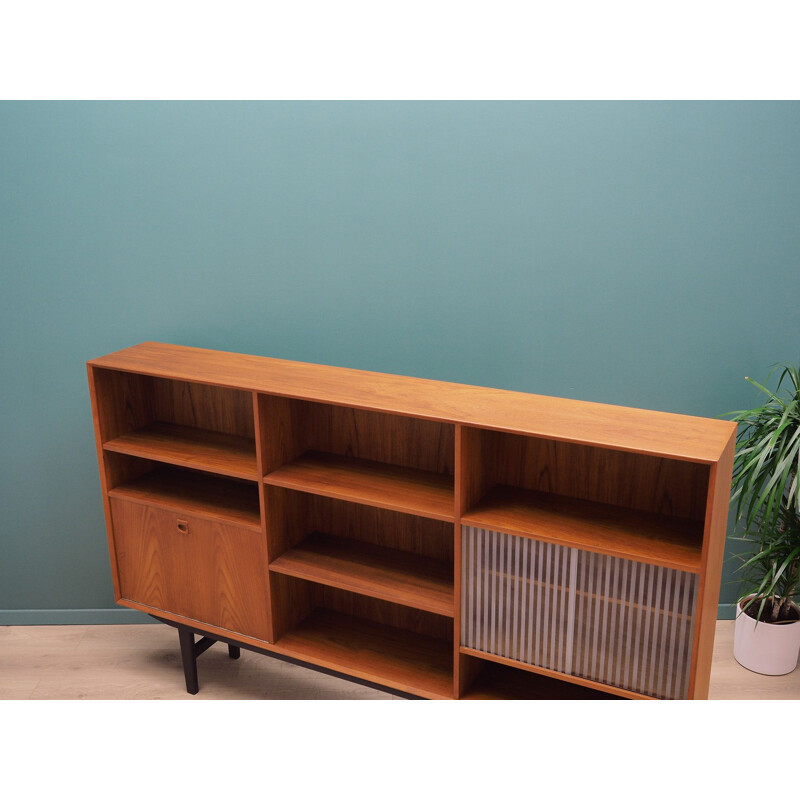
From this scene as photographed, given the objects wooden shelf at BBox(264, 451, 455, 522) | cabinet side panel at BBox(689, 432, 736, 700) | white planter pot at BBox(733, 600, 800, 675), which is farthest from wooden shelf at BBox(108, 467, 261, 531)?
white planter pot at BBox(733, 600, 800, 675)

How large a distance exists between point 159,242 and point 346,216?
27.8 inches

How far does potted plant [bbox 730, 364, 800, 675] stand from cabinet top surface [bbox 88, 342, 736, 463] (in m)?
0.59

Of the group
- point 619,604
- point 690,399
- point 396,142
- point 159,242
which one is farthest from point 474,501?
point 159,242

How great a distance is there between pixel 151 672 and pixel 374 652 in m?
0.98

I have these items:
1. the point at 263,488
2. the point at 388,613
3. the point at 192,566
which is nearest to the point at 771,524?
the point at 388,613

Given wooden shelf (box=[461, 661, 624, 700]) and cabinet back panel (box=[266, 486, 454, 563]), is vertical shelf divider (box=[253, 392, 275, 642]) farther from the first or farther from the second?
wooden shelf (box=[461, 661, 624, 700])

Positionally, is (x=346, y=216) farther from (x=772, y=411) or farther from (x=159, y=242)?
(x=772, y=411)

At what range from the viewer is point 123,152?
2.87 meters

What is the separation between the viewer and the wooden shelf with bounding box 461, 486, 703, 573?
1.96m

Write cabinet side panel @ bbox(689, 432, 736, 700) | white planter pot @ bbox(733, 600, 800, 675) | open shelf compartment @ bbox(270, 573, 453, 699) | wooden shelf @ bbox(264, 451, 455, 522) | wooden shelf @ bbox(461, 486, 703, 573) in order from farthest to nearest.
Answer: white planter pot @ bbox(733, 600, 800, 675) → open shelf compartment @ bbox(270, 573, 453, 699) → wooden shelf @ bbox(264, 451, 455, 522) → wooden shelf @ bbox(461, 486, 703, 573) → cabinet side panel @ bbox(689, 432, 736, 700)

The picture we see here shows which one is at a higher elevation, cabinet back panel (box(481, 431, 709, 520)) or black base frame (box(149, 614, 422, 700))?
cabinet back panel (box(481, 431, 709, 520))

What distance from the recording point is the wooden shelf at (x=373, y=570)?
234 centimetres

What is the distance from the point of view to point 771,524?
2680 millimetres

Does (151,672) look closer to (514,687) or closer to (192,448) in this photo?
(192,448)
